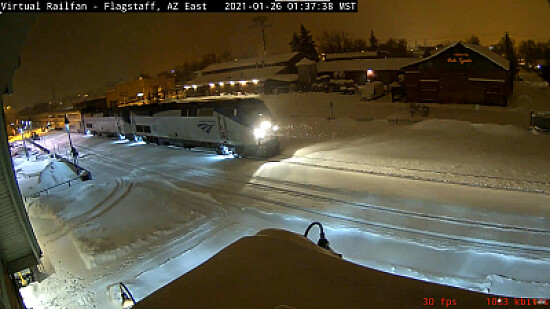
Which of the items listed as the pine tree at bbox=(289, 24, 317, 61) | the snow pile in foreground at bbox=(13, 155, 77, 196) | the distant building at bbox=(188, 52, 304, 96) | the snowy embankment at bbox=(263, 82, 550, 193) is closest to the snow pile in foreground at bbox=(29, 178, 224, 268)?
the snow pile in foreground at bbox=(13, 155, 77, 196)

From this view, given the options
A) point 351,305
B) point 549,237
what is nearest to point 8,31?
point 351,305

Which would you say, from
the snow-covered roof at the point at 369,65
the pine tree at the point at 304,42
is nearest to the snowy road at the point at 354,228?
the snow-covered roof at the point at 369,65

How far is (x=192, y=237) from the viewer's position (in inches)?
442

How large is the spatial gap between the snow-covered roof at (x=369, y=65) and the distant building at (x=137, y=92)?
2420 cm

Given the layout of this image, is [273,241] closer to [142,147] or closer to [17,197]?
[17,197]

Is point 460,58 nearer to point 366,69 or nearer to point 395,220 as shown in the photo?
point 366,69

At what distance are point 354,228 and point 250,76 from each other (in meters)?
43.5

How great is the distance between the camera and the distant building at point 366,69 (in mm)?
43156

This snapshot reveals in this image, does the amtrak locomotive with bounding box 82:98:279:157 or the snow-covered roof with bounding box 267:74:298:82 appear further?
the snow-covered roof with bounding box 267:74:298:82

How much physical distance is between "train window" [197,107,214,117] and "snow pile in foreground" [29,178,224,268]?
5.81 m

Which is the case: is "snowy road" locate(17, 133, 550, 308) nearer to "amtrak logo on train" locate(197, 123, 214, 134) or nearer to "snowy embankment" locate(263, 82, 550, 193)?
"snowy embankment" locate(263, 82, 550, 193)

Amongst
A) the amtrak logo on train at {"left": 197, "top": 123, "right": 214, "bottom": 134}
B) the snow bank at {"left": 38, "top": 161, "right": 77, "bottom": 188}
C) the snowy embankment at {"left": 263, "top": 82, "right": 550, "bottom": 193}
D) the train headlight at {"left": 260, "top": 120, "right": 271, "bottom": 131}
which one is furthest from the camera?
the amtrak logo on train at {"left": 197, "top": 123, "right": 214, "bottom": 134}

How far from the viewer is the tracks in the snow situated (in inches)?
366

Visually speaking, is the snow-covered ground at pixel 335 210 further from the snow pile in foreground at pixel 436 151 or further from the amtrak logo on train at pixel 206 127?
the amtrak logo on train at pixel 206 127
